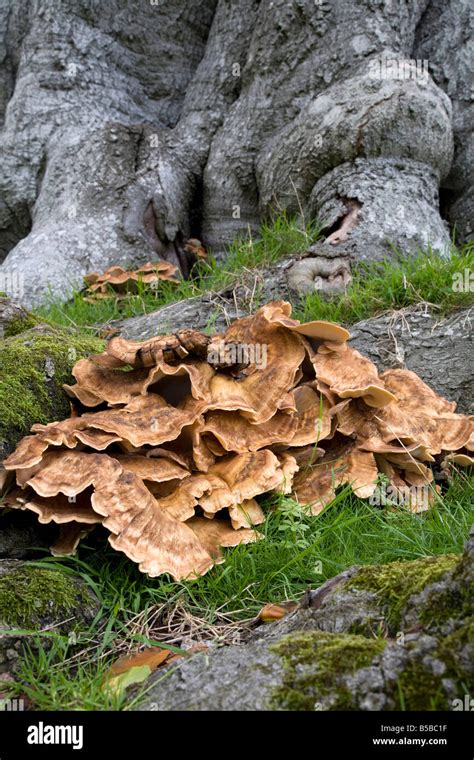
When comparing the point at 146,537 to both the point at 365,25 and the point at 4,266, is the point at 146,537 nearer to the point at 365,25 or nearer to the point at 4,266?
the point at 4,266

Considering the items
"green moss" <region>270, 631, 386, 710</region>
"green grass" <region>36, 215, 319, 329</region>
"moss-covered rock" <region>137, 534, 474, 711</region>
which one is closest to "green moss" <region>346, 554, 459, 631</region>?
"moss-covered rock" <region>137, 534, 474, 711</region>

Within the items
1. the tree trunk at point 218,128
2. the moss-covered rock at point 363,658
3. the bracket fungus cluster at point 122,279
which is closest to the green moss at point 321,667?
the moss-covered rock at point 363,658

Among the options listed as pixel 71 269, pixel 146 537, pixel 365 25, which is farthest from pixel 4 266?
pixel 146 537

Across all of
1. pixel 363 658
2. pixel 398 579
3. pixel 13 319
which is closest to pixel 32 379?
pixel 13 319

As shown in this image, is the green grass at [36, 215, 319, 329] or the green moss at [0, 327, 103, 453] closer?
the green moss at [0, 327, 103, 453]

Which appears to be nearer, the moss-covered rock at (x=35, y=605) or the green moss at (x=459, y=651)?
the green moss at (x=459, y=651)

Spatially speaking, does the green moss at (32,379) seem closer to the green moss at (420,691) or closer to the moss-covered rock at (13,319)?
the moss-covered rock at (13,319)

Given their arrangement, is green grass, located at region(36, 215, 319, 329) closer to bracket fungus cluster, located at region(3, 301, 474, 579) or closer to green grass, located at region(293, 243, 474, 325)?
green grass, located at region(293, 243, 474, 325)
